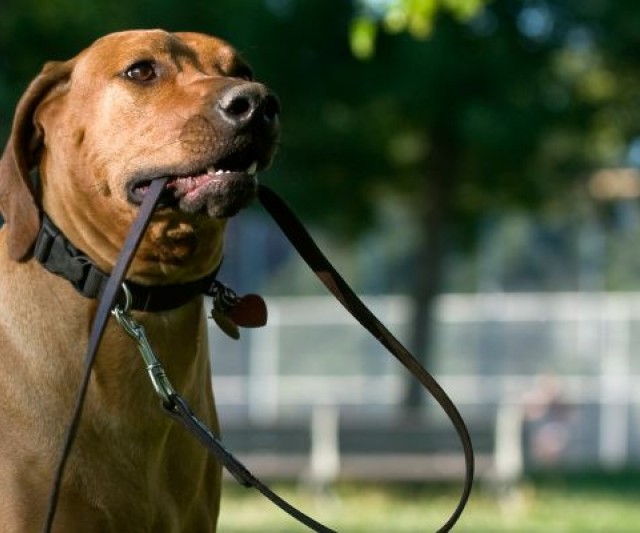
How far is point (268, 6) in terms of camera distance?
20.0m

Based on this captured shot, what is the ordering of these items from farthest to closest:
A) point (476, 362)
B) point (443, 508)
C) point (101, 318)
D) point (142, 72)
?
point (476, 362) → point (443, 508) → point (142, 72) → point (101, 318)

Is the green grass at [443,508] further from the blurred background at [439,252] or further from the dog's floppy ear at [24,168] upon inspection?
the dog's floppy ear at [24,168]

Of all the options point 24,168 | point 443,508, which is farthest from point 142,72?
point 443,508

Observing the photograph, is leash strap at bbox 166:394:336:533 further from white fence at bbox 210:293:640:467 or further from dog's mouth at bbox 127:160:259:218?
white fence at bbox 210:293:640:467

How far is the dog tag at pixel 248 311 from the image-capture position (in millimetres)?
4848

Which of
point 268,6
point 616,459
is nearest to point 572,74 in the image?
point 268,6

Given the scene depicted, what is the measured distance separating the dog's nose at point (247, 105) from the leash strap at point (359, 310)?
1.19ft

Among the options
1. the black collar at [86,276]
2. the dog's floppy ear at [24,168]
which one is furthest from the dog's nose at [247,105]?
the dog's floppy ear at [24,168]

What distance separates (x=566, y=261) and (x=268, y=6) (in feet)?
30.4

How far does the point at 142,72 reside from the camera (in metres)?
4.68

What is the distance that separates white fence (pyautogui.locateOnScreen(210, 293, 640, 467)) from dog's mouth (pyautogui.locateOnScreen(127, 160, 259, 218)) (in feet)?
66.2

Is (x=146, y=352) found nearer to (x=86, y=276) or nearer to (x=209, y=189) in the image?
(x=86, y=276)

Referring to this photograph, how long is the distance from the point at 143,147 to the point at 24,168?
0.41 m

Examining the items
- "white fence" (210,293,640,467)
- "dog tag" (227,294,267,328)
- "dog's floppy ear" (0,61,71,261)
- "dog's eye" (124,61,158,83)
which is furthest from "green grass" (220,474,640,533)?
"dog's eye" (124,61,158,83)
